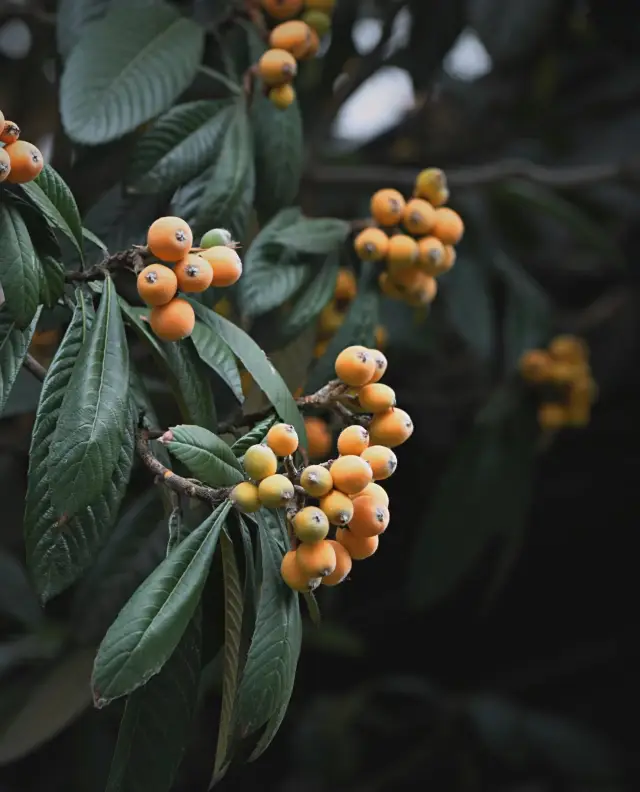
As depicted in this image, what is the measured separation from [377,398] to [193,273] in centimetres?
14

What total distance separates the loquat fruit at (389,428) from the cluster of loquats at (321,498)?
0.03 feet

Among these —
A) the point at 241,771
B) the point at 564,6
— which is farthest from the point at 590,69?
the point at 241,771

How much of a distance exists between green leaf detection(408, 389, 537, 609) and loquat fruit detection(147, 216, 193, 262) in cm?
81

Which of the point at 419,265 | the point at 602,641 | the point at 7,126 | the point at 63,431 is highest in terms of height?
the point at 7,126

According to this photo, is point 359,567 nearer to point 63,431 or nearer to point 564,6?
point 564,6

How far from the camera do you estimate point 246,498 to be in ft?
1.77

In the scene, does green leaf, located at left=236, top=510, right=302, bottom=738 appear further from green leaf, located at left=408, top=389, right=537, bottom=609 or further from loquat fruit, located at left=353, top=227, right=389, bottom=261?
green leaf, located at left=408, top=389, right=537, bottom=609

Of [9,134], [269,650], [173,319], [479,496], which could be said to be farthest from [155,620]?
[479,496]

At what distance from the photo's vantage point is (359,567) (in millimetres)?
1685

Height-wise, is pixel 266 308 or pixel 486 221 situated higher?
pixel 266 308

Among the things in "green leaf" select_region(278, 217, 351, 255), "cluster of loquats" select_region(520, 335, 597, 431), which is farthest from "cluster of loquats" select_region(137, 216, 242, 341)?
"cluster of loquats" select_region(520, 335, 597, 431)

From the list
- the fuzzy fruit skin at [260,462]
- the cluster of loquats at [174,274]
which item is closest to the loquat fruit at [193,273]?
the cluster of loquats at [174,274]

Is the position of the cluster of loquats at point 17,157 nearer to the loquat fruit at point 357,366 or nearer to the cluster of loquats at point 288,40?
the loquat fruit at point 357,366

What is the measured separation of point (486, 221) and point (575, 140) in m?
0.49
